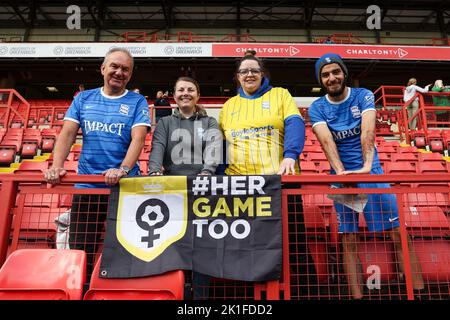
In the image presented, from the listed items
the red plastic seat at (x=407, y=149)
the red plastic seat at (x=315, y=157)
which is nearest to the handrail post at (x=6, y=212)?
the red plastic seat at (x=315, y=157)

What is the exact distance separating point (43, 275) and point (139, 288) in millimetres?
511

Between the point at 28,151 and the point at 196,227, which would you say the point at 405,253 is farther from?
the point at 28,151

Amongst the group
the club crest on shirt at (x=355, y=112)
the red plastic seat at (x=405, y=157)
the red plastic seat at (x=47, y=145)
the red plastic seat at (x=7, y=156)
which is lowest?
the club crest on shirt at (x=355, y=112)

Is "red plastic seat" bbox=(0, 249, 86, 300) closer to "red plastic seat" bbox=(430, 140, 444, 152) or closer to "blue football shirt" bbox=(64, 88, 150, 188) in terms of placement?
"blue football shirt" bbox=(64, 88, 150, 188)

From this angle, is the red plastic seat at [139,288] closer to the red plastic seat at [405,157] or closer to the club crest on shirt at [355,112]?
the club crest on shirt at [355,112]

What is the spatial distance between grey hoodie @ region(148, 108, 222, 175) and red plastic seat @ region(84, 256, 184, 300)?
0.66 metres

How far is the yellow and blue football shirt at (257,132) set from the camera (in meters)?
2.38

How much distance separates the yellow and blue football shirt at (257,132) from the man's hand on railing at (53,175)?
1062 mm

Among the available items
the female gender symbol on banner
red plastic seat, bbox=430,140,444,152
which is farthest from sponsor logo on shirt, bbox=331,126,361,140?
red plastic seat, bbox=430,140,444,152

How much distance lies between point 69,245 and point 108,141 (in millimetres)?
692

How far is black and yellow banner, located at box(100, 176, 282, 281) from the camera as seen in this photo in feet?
6.45

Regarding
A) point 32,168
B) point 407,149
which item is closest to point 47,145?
point 32,168

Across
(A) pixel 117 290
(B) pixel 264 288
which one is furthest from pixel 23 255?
(B) pixel 264 288
